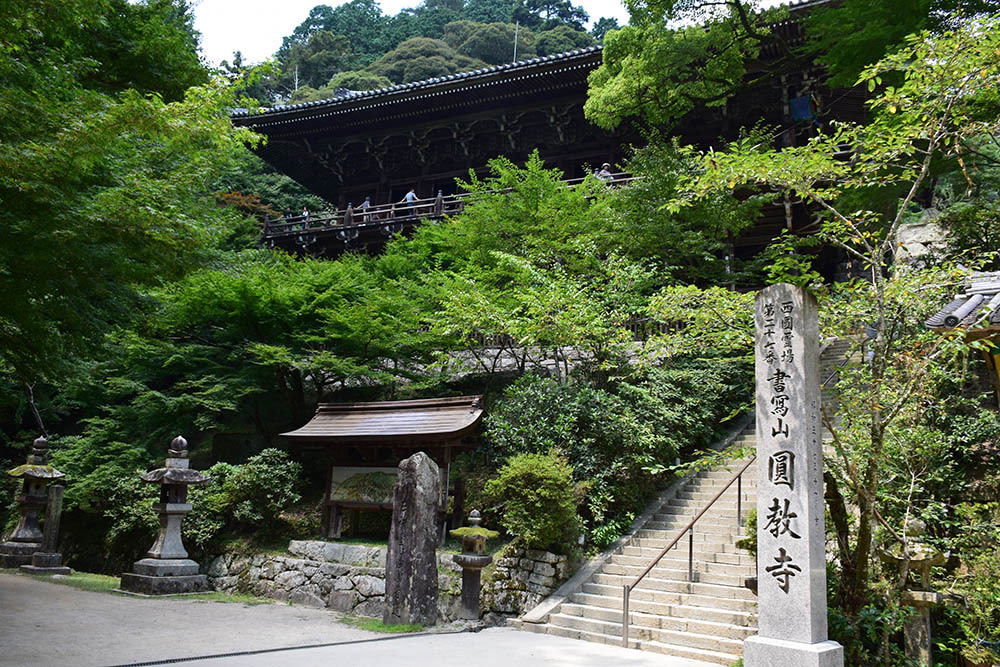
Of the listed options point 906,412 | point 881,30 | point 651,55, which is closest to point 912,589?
point 906,412

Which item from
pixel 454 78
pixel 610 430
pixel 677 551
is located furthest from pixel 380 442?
pixel 454 78

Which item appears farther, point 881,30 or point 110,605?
point 881,30

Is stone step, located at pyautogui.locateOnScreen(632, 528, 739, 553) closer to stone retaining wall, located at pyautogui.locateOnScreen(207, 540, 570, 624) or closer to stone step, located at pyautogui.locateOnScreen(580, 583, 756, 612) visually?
stone step, located at pyautogui.locateOnScreen(580, 583, 756, 612)

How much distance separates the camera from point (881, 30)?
10.5 meters

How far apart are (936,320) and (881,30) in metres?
5.35

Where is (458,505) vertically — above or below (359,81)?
below

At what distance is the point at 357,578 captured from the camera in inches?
417

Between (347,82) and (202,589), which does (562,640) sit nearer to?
(202,589)

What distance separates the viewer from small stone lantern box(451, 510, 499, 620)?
Result: 29.8 ft

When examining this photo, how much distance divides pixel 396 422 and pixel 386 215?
12.7 metres

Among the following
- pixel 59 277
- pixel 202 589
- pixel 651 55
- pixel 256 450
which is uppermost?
pixel 651 55

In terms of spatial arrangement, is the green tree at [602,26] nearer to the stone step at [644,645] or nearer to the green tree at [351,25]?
the green tree at [351,25]

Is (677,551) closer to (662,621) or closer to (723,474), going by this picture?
(662,621)

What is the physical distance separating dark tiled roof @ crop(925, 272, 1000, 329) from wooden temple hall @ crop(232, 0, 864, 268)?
8.81 m
